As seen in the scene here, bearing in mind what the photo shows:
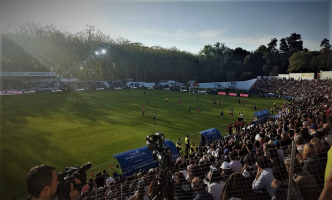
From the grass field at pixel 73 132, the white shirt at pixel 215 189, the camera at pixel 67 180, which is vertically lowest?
the grass field at pixel 73 132

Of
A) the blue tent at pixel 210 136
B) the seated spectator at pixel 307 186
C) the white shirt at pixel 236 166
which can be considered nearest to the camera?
the seated spectator at pixel 307 186

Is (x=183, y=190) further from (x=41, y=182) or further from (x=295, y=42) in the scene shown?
(x=295, y=42)

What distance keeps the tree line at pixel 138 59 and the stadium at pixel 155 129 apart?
40 centimetres

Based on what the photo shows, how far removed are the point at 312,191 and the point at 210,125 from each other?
22.8 metres

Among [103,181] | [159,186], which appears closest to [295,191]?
[159,186]

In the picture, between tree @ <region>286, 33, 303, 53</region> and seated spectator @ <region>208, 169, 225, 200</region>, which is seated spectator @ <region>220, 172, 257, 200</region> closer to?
seated spectator @ <region>208, 169, 225, 200</region>

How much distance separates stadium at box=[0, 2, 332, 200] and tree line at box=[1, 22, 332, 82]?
405 millimetres

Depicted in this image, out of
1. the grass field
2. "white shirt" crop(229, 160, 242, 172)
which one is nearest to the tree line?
the grass field

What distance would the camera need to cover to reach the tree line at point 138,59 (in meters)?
67.3

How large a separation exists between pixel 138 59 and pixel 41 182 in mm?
89193

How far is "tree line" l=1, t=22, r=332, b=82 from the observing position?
67.3 metres

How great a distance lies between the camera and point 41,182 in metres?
2.82

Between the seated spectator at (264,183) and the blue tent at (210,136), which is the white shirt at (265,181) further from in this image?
the blue tent at (210,136)

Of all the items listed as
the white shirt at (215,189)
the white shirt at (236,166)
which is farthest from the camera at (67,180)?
the white shirt at (236,166)
